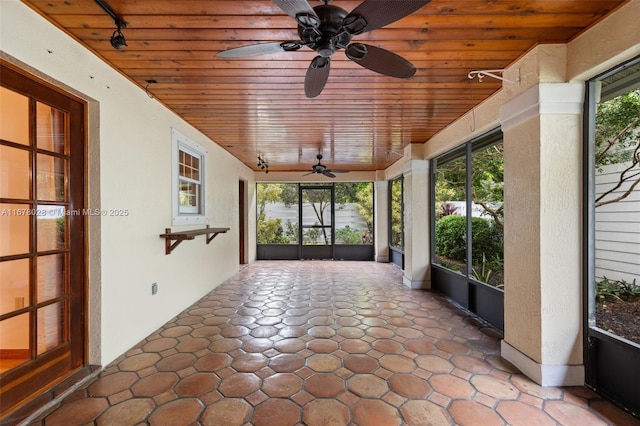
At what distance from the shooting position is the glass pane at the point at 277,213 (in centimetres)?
791

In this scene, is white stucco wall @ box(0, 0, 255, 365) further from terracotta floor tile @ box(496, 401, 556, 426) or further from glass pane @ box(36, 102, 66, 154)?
Answer: terracotta floor tile @ box(496, 401, 556, 426)

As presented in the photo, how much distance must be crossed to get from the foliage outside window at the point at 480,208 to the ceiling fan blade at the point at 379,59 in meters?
2.12

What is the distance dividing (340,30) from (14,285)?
2.56 m

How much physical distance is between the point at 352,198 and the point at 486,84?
5.37 m

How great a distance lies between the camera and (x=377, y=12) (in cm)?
136

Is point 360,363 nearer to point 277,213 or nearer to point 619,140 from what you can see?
point 619,140

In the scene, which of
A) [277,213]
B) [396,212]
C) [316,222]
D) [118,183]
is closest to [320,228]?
[316,222]

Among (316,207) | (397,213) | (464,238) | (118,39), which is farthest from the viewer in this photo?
(316,207)

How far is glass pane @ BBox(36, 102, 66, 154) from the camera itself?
77.8 inches

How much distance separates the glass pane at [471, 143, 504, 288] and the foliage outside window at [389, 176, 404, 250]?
297cm

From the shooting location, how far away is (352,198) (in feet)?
26.1

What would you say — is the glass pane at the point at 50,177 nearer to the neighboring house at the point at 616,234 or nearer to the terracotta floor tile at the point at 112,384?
the terracotta floor tile at the point at 112,384

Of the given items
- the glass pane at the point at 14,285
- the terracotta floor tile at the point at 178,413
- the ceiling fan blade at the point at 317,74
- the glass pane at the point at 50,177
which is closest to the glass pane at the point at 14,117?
the glass pane at the point at 50,177

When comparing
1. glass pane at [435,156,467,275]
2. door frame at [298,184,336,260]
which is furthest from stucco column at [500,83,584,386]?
door frame at [298,184,336,260]
